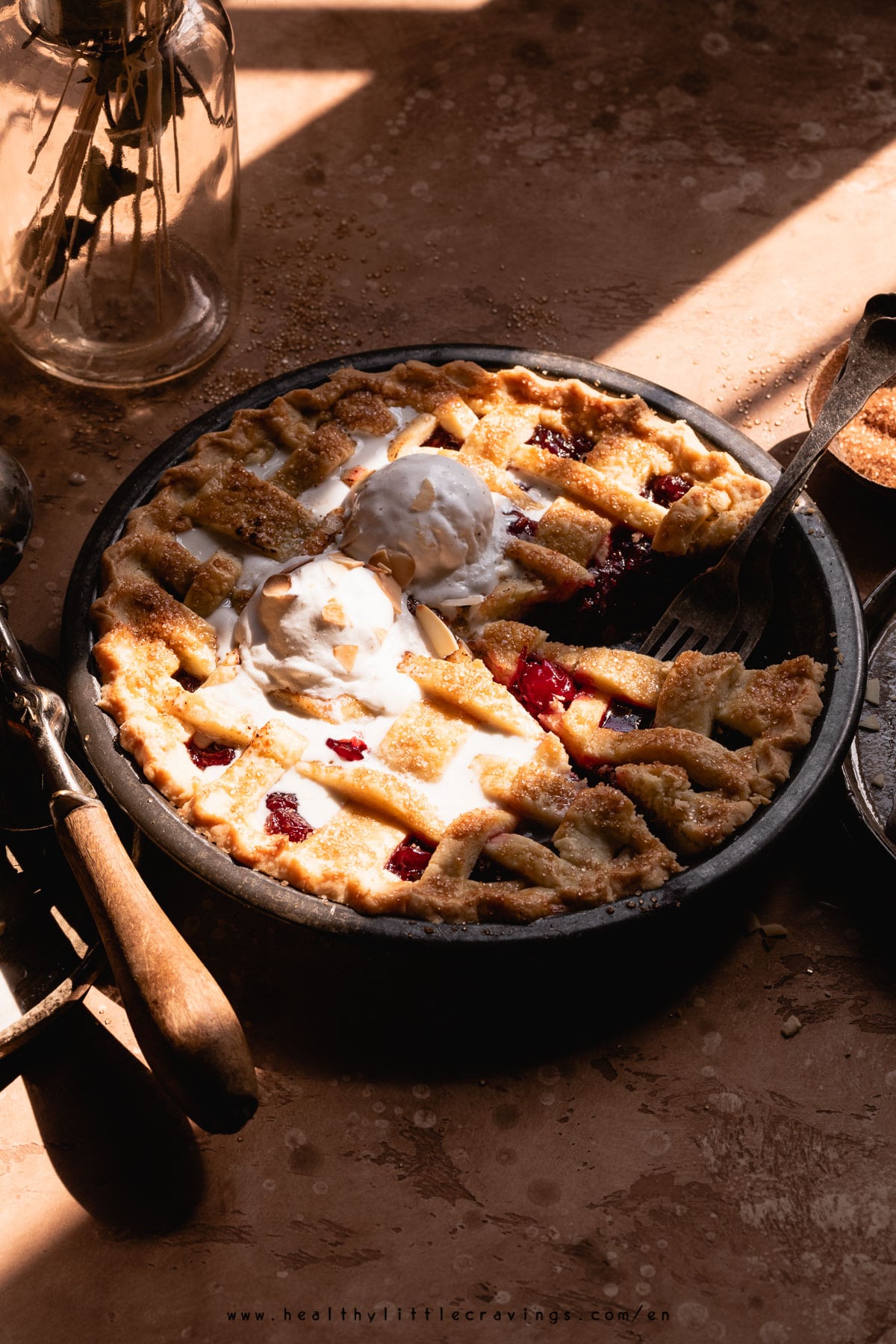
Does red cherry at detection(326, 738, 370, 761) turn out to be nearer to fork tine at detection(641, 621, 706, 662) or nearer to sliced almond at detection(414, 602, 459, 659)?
sliced almond at detection(414, 602, 459, 659)

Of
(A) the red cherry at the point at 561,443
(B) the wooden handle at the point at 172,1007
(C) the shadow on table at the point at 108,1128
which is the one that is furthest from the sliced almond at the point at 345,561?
(C) the shadow on table at the point at 108,1128

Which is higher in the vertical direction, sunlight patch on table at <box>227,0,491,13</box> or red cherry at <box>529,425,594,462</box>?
sunlight patch on table at <box>227,0,491,13</box>

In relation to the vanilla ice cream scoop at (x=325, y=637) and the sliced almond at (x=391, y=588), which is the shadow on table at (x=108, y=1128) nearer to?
the vanilla ice cream scoop at (x=325, y=637)

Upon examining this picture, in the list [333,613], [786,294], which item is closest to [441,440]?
[333,613]

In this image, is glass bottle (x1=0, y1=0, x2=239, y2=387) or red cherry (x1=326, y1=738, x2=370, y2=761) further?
glass bottle (x1=0, y1=0, x2=239, y2=387)

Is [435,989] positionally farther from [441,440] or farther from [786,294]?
[786,294]

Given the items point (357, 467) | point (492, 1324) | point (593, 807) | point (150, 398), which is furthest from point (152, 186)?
point (492, 1324)

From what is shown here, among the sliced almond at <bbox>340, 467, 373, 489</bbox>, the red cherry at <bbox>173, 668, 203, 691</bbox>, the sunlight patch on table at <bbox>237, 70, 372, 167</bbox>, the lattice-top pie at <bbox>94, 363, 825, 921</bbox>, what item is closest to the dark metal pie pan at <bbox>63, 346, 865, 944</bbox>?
the lattice-top pie at <bbox>94, 363, 825, 921</bbox>
